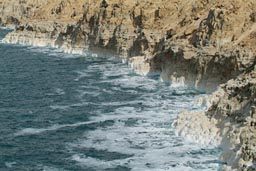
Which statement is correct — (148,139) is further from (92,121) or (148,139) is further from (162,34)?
(162,34)

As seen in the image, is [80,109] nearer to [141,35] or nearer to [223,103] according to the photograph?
[223,103]

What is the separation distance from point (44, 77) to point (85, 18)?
35.5 meters

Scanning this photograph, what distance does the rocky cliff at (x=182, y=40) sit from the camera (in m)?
52.7

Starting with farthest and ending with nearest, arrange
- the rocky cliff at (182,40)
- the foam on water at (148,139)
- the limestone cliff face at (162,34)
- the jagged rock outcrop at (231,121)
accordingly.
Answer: the limestone cliff face at (162,34) → the rocky cliff at (182,40) → the foam on water at (148,139) → the jagged rock outcrop at (231,121)

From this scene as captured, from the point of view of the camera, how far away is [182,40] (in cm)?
8200

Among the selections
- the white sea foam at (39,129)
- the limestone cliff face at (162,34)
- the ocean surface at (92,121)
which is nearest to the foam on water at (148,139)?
the ocean surface at (92,121)

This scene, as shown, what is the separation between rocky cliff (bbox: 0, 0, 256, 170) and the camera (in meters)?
52.7

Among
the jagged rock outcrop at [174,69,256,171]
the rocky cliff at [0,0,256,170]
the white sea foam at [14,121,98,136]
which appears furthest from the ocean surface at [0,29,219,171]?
the rocky cliff at [0,0,256,170]

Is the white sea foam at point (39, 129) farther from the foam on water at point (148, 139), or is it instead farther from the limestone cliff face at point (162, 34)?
the limestone cliff face at point (162, 34)

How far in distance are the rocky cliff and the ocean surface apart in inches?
136

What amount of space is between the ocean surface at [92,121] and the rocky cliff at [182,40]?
11.3 ft

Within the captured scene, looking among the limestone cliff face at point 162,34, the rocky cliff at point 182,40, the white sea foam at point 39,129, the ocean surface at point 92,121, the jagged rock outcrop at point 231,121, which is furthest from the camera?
the limestone cliff face at point 162,34

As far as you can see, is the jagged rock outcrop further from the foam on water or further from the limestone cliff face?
the limestone cliff face

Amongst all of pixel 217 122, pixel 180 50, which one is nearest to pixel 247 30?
pixel 180 50
